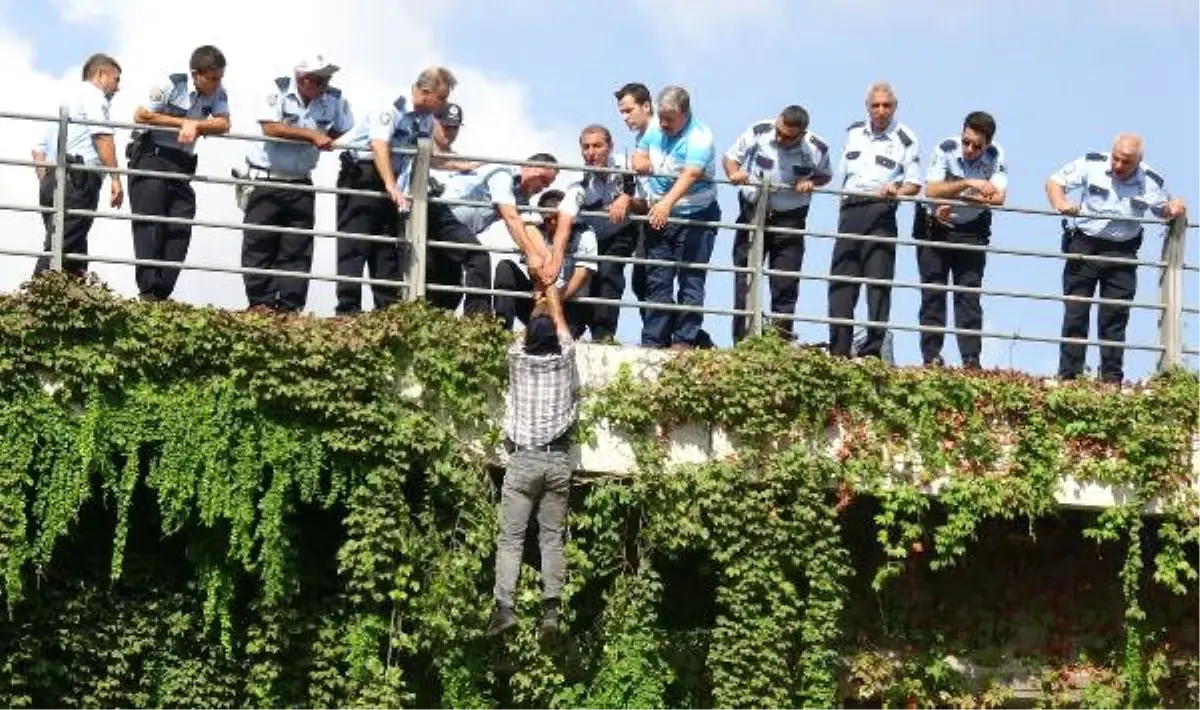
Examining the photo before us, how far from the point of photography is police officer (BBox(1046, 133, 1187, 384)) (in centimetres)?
1912

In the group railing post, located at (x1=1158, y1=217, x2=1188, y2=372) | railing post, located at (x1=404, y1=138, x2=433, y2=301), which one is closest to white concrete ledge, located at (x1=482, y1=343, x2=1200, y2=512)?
railing post, located at (x1=404, y1=138, x2=433, y2=301)

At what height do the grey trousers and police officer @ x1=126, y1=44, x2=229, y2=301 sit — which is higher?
police officer @ x1=126, y1=44, x2=229, y2=301

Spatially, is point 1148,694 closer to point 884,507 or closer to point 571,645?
point 884,507

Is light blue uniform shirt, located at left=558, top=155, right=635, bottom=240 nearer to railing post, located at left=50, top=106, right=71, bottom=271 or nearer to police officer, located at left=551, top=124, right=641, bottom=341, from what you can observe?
police officer, located at left=551, top=124, right=641, bottom=341

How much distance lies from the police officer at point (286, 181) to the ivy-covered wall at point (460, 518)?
2.03ft

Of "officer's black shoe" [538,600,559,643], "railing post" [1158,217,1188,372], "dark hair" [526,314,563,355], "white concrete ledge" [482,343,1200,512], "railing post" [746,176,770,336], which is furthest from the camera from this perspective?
"railing post" [1158,217,1188,372]

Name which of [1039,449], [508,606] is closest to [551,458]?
[508,606]

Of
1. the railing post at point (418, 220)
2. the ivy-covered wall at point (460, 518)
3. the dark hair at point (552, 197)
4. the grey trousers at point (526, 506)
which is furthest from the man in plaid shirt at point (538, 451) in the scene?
the dark hair at point (552, 197)

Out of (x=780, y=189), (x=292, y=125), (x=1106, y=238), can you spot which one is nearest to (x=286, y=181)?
(x=292, y=125)

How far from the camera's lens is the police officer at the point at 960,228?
18.9 meters

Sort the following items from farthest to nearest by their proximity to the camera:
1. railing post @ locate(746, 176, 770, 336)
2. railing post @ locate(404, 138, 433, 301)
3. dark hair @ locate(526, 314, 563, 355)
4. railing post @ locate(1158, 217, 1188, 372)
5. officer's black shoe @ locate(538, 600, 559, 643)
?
railing post @ locate(1158, 217, 1188, 372) < railing post @ locate(746, 176, 770, 336) < railing post @ locate(404, 138, 433, 301) < officer's black shoe @ locate(538, 600, 559, 643) < dark hair @ locate(526, 314, 563, 355)

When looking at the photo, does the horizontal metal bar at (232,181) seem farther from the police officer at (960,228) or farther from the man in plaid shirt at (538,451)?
the police officer at (960,228)

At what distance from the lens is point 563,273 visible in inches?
717

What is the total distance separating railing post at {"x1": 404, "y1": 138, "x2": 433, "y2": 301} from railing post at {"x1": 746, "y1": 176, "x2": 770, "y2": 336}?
2275mm
